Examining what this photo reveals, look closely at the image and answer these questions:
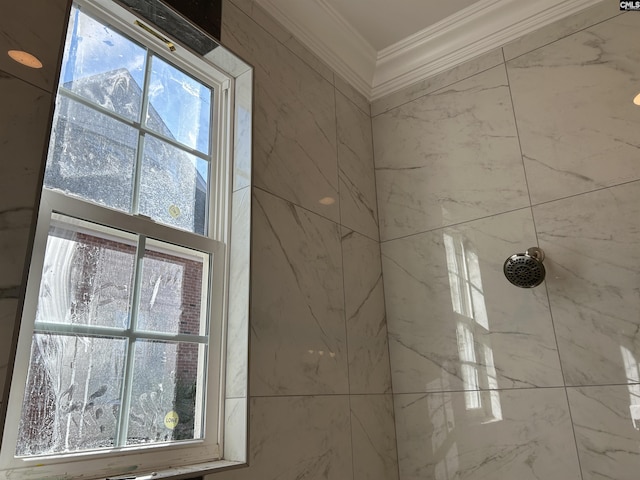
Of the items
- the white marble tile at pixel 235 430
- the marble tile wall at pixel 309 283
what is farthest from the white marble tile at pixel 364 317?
the white marble tile at pixel 235 430

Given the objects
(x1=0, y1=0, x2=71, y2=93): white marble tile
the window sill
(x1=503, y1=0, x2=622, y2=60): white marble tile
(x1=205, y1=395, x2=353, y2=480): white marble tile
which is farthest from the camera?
(x1=503, y1=0, x2=622, y2=60): white marble tile

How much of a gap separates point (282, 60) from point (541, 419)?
155cm

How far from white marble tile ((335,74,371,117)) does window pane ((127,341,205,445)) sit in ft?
4.25

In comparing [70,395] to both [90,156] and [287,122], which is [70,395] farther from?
[287,122]

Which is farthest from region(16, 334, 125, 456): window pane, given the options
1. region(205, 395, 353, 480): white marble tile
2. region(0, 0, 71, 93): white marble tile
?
region(0, 0, 71, 93): white marble tile

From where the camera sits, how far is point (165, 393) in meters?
1.28

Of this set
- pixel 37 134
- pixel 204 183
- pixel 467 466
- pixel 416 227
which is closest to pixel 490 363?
pixel 467 466

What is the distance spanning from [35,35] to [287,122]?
87 centimetres

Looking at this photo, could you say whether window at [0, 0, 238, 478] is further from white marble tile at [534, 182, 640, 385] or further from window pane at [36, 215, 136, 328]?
white marble tile at [534, 182, 640, 385]

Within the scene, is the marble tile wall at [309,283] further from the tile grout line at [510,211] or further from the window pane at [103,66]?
the window pane at [103,66]

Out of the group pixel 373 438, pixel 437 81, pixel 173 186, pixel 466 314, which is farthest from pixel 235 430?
pixel 437 81

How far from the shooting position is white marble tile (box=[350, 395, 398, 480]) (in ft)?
5.47

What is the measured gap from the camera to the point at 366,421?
174 cm

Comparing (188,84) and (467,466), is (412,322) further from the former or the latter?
(188,84)
